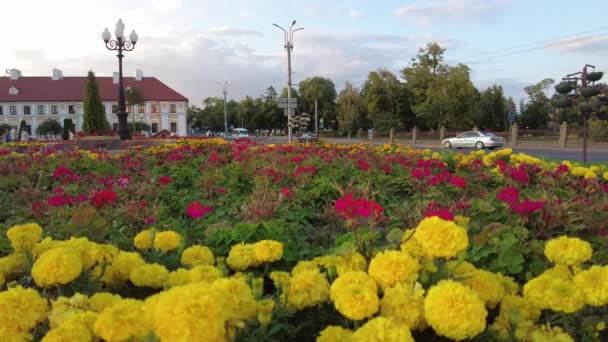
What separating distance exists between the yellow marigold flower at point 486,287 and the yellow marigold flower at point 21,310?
3.96ft

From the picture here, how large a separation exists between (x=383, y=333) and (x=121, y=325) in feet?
2.04

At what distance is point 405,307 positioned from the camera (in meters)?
1.23

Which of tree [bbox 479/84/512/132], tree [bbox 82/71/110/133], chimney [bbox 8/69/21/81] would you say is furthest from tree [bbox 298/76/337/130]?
tree [bbox 82/71/110/133]

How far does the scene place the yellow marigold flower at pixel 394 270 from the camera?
1.34 meters

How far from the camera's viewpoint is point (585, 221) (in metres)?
2.63

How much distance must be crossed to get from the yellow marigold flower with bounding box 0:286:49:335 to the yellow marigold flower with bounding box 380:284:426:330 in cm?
92

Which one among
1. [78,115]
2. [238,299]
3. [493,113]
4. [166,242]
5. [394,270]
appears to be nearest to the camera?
[238,299]

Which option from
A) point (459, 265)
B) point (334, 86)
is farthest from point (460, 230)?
point (334, 86)

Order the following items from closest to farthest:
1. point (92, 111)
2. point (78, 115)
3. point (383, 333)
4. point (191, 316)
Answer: point (191, 316) → point (383, 333) → point (92, 111) → point (78, 115)

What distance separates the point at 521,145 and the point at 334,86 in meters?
49.0

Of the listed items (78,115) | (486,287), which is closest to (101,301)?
(486,287)

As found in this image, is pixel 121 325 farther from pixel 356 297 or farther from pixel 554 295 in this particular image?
pixel 554 295

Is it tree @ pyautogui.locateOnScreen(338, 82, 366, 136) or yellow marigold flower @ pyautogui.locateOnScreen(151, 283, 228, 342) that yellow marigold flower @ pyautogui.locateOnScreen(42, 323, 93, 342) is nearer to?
yellow marigold flower @ pyautogui.locateOnScreen(151, 283, 228, 342)

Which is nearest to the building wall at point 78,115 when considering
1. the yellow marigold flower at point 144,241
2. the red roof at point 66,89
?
the red roof at point 66,89
